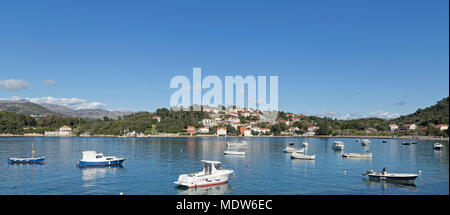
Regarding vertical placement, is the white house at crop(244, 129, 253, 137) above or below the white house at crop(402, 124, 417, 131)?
below

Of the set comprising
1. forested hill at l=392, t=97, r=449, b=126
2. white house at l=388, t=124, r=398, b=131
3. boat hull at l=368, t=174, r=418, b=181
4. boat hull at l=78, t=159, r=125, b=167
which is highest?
forested hill at l=392, t=97, r=449, b=126

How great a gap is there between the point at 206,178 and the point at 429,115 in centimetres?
16537

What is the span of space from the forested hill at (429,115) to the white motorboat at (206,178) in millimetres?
136025

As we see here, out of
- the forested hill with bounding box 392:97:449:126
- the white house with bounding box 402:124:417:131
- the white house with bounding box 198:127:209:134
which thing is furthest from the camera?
the white house with bounding box 198:127:209:134

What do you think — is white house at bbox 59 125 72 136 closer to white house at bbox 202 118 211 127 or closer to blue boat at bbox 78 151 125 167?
white house at bbox 202 118 211 127

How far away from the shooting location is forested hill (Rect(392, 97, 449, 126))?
5403 inches

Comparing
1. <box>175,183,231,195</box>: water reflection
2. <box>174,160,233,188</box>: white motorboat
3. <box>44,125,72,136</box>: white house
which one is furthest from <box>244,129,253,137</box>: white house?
<box>175,183,231,195</box>: water reflection

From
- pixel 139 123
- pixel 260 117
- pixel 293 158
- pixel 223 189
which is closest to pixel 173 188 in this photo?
pixel 223 189

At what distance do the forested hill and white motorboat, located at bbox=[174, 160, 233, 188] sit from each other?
446 feet

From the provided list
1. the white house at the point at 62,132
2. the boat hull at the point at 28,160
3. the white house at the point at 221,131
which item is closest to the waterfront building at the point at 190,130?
the white house at the point at 221,131

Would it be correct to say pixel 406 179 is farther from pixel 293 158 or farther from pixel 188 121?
pixel 188 121

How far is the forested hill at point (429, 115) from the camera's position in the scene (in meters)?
137

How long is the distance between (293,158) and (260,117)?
499ft
